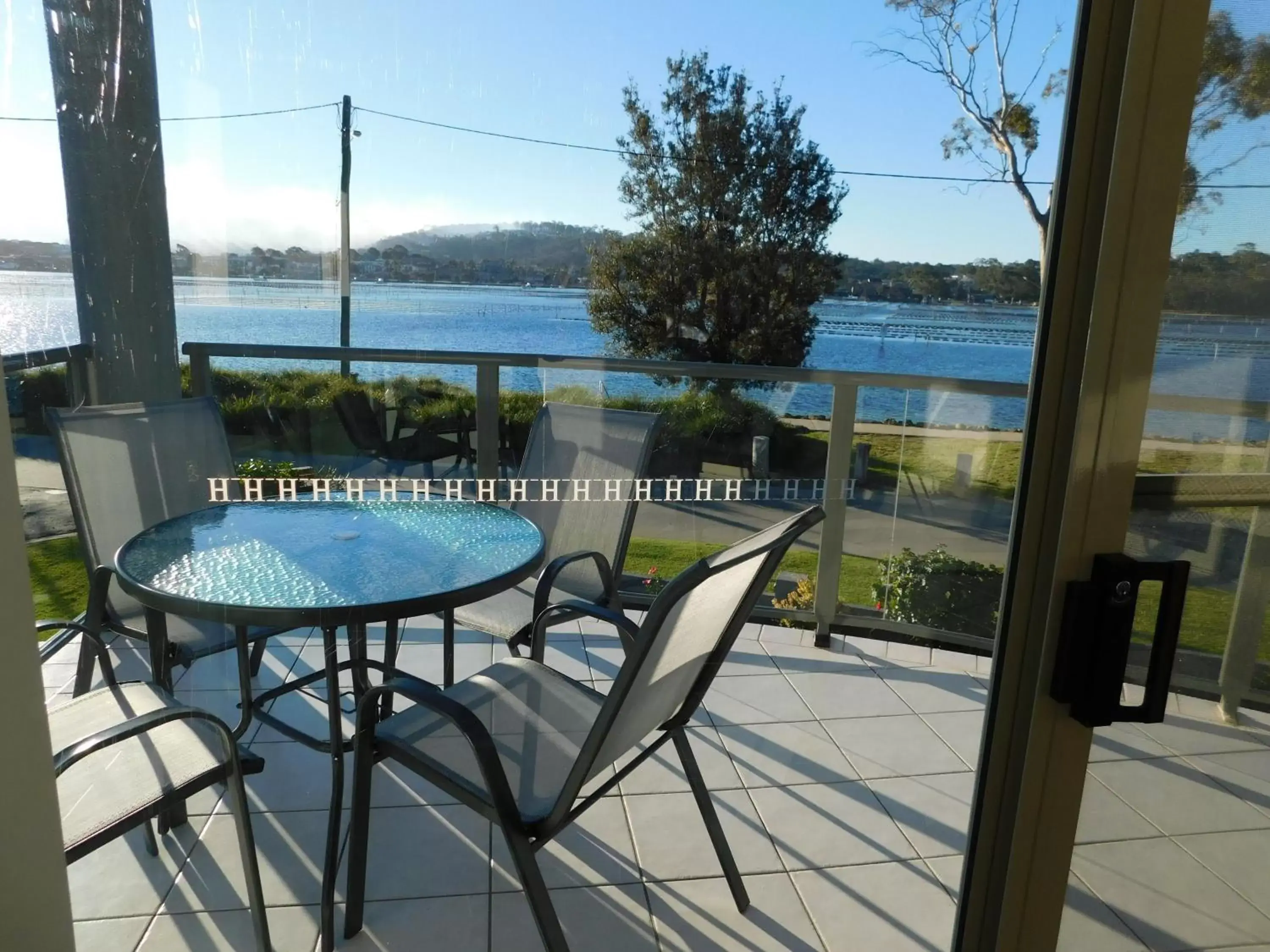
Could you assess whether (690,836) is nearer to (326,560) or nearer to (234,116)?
(326,560)

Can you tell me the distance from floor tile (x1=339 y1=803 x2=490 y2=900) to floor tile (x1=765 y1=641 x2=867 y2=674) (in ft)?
3.52

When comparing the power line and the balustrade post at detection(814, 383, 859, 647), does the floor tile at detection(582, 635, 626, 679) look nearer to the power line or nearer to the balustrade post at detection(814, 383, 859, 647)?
the balustrade post at detection(814, 383, 859, 647)

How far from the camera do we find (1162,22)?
0.77m

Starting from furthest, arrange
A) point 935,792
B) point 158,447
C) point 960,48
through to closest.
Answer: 1. point 935,792
2. point 960,48
3. point 158,447

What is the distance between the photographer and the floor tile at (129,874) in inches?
41.1

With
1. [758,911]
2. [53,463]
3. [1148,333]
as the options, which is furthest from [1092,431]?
[758,911]

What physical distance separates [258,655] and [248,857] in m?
0.36

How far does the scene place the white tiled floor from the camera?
91cm

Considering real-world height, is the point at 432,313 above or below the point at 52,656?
above

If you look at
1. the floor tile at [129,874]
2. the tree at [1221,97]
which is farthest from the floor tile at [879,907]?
the tree at [1221,97]

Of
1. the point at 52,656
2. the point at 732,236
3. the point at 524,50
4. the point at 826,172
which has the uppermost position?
the point at 524,50

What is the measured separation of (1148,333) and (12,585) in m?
1.03

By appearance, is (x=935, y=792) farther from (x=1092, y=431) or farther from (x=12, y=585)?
(x=12, y=585)

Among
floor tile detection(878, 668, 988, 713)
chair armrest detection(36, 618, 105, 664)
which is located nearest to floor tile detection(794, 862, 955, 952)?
floor tile detection(878, 668, 988, 713)
